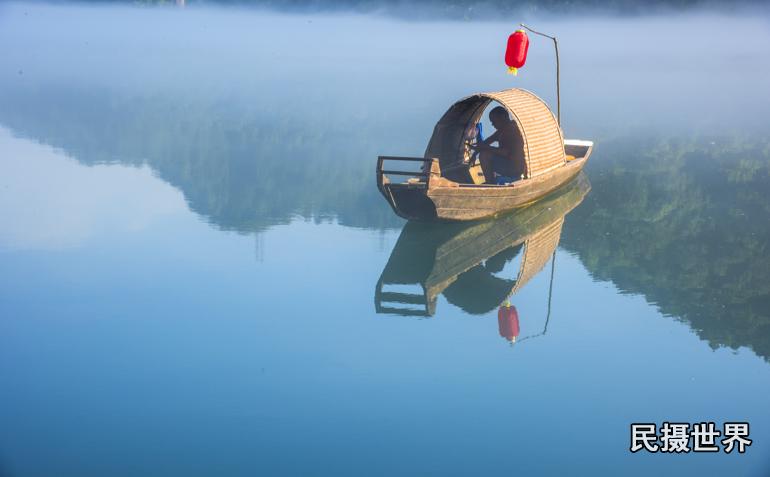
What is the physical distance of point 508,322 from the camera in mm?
9531

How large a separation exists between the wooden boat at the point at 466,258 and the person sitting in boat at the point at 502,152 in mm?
595

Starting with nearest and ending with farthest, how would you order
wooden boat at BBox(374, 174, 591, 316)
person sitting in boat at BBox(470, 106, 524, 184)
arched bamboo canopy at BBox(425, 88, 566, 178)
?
wooden boat at BBox(374, 174, 591, 316) → arched bamboo canopy at BBox(425, 88, 566, 178) → person sitting in boat at BBox(470, 106, 524, 184)

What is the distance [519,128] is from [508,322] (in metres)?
3.84

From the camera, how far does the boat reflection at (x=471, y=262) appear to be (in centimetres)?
1002

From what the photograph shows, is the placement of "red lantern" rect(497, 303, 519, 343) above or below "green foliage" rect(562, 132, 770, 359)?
below

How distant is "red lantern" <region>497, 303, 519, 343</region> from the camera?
30.3 feet

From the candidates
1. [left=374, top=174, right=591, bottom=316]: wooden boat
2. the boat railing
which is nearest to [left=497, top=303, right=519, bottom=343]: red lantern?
[left=374, top=174, right=591, bottom=316]: wooden boat

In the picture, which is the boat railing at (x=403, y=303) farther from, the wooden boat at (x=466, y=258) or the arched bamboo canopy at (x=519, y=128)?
the arched bamboo canopy at (x=519, y=128)

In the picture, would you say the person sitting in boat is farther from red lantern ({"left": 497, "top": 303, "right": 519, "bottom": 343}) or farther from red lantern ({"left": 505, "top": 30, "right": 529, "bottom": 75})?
red lantern ({"left": 497, "top": 303, "right": 519, "bottom": 343})

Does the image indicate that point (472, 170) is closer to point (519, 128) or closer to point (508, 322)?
A: point (519, 128)

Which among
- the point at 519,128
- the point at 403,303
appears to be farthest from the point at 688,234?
the point at 403,303

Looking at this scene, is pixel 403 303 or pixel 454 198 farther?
pixel 454 198

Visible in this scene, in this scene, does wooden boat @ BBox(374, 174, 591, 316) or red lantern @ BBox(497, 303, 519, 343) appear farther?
wooden boat @ BBox(374, 174, 591, 316)

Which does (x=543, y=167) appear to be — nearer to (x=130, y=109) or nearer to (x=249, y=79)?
(x=130, y=109)
